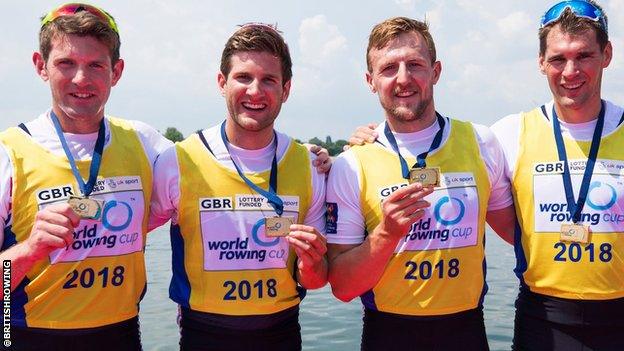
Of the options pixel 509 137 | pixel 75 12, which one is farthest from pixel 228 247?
pixel 509 137

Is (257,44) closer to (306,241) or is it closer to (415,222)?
(306,241)

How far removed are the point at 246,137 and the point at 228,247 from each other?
2.49 feet

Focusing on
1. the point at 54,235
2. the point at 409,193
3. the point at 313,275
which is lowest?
the point at 313,275

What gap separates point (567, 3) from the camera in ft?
13.5

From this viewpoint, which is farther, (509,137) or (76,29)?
(509,137)

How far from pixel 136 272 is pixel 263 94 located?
143 cm

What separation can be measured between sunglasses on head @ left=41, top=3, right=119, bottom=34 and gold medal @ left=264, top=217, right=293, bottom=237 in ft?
5.51

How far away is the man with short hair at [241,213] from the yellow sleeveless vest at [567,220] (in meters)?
1.42

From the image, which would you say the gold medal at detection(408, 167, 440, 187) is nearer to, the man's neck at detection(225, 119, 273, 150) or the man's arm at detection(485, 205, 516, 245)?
the man's arm at detection(485, 205, 516, 245)

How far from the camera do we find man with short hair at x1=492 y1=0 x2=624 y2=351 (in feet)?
12.6

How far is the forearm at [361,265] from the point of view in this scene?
3.60 m

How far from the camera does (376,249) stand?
3.62 m

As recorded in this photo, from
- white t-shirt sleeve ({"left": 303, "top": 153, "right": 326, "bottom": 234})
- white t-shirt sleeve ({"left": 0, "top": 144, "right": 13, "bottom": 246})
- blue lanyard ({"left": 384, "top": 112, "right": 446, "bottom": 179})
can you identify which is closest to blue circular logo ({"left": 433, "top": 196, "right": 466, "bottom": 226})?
blue lanyard ({"left": 384, "top": 112, "right": 446, "bottom": 179})

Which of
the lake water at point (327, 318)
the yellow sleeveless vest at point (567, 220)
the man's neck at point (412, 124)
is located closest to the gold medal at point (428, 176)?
the man's neck at point (412, 124)
